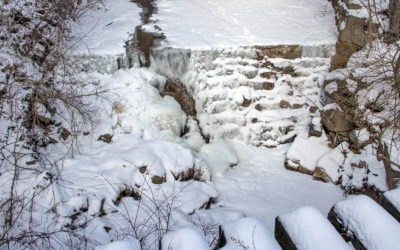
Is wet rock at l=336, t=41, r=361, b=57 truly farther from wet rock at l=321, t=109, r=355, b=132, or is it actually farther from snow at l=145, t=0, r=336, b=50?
wet rock at l=321, t=109, r=355, b=132

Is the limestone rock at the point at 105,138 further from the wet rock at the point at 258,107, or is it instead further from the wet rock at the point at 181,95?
the wet rock at the point at 258,107

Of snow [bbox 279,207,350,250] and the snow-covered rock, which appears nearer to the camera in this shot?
snow [bbox 279,207,350,250]

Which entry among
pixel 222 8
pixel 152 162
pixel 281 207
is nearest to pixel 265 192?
pixel 281 207

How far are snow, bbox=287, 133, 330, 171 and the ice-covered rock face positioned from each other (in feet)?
1.14

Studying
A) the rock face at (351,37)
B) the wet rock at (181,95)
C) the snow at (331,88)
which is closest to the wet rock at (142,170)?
the wet rock at (181,95)

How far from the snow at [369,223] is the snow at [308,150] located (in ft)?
12.6

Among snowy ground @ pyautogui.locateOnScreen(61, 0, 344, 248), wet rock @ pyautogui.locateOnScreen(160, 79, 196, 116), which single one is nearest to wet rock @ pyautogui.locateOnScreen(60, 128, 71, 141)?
snowy ground @ pyautogui.locateOnScreen(61, 0, 344, 248)

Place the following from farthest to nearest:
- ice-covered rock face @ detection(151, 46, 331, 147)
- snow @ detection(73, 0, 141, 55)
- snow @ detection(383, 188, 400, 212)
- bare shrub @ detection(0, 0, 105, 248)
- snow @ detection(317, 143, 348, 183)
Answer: snow @ detection(73, 0, 141, 55) < ice-covered rock face @ detection(151, 46, 331, 147) < snow @ detection(317, 143, 348, 183) < bare shrub @ detection(0, 0, 105, 248) < snow @ detection(383, 188, 400, 212)

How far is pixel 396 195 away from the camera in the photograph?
174 cm

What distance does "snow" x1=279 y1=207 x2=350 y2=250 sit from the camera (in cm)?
143

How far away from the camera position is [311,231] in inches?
59.3

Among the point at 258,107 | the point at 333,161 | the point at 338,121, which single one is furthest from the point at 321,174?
the point at 258,107

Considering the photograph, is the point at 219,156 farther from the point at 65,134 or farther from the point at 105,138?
the point at 65,134

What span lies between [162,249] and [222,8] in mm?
7180
